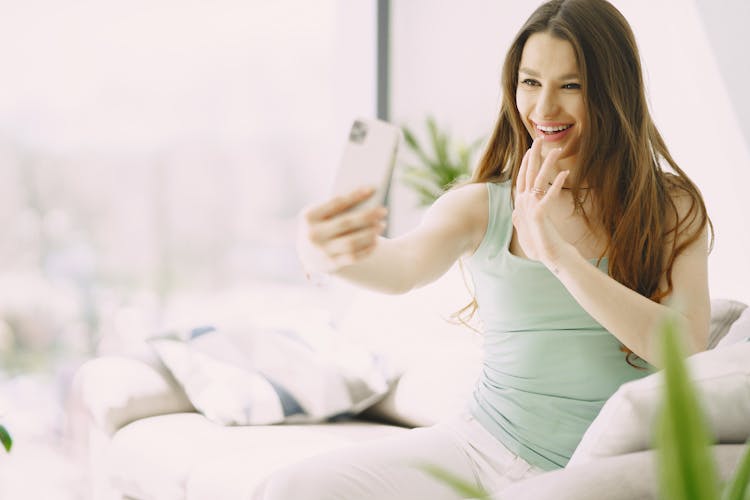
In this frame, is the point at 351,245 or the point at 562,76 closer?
the point at 351,245

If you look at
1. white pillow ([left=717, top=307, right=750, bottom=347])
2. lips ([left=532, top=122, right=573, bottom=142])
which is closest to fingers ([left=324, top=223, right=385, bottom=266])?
lips ([left=532, top=122, right=573, bottom=142])

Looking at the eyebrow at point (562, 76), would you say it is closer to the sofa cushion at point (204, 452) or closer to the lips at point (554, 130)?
the lips at point (554, 130)

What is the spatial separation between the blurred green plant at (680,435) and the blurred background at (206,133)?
207 cm

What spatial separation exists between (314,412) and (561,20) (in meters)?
1.47

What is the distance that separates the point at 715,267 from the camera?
95.0 inches

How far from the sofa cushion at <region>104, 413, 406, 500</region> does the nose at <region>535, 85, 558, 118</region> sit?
3.53 feet

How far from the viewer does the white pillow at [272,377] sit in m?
2.57

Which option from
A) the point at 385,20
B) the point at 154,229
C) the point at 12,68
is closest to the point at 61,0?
the point at 12,68

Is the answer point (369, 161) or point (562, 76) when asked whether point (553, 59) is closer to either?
point (562, 76)

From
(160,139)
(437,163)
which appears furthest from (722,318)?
(160,139)

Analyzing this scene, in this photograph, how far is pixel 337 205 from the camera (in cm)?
107

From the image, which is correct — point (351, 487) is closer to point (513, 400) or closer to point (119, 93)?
point (513, 400)

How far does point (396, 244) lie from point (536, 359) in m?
0.38

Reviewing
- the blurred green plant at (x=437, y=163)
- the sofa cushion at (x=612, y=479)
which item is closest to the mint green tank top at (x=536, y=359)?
the sofa cushion at (x=612, y=479)
